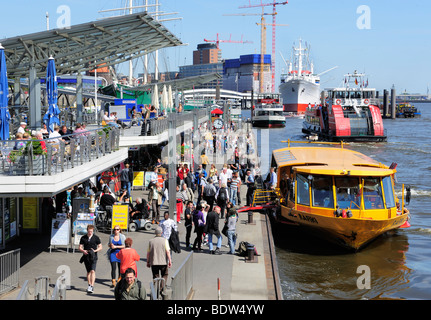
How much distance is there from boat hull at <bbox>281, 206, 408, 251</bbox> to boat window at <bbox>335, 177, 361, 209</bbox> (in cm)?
59

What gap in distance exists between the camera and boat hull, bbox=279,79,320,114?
543 feet

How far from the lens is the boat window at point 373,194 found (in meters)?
19.0

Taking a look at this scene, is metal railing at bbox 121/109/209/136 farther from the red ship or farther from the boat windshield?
the red ship

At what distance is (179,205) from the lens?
21.0m

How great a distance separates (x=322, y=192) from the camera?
19375 millimetres

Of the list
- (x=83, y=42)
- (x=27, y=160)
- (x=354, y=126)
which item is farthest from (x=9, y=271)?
(x=354, y=126)

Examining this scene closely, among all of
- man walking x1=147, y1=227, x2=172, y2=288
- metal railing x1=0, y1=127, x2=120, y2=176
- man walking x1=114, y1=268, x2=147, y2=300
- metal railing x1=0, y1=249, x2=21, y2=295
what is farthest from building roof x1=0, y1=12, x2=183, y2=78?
man walking x1=114, y1=268, x2=147, y2=300

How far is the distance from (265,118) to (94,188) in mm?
83238

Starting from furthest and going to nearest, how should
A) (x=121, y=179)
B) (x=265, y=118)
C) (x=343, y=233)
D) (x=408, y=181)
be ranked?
1. (x=265, y=118)
2. (x=408, y=181)
3. (x=121, y=179)
4. (x=343, y=233)

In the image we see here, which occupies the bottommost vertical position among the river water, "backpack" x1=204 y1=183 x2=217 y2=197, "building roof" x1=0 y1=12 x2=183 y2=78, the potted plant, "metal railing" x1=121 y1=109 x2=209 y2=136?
the river water

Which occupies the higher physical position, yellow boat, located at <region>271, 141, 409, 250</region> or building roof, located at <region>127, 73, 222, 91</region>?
building roof, located at <region>127, 73, 222, 91</region>

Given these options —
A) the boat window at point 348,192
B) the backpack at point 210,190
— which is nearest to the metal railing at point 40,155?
the backpack at point 210,190

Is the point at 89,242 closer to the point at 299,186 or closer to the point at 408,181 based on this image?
the point at 299,186
